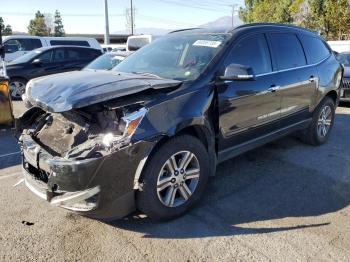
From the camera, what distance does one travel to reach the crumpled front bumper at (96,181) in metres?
2.88

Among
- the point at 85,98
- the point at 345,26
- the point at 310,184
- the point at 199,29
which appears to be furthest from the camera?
the point at 345,26

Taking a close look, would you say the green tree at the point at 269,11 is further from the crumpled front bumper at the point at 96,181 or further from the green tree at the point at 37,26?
the green tree at the point at 37,26

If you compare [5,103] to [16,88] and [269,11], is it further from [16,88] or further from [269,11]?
[269,11]

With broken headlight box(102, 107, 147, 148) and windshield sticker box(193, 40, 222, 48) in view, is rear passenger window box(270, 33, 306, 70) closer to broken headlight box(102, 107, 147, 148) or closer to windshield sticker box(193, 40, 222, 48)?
windshield sticker box(193, 40, 222, 48)

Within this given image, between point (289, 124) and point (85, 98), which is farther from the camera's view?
point (289, 124)

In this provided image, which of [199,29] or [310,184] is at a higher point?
[199,29]

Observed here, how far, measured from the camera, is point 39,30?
66.9 m

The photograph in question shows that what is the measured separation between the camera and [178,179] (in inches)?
137

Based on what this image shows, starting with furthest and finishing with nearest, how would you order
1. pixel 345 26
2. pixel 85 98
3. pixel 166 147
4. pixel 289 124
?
pixel 345 26 < pixel 289 124 < pixel 166 147 < pixel 85 98

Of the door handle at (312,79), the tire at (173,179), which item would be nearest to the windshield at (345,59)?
the door handle at (312,79)

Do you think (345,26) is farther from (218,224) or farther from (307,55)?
(218,224)

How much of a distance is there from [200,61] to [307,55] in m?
2.26

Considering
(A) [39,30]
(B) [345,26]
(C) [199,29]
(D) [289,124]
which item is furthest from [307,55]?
(A) [39,30]

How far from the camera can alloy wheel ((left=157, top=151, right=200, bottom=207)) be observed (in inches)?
133
